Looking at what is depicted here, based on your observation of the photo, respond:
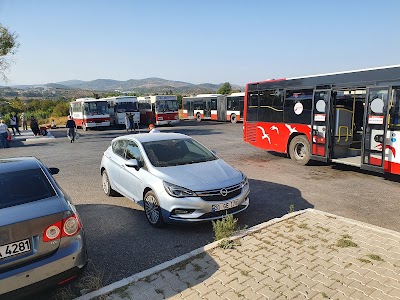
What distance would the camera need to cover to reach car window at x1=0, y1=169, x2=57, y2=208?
359cm

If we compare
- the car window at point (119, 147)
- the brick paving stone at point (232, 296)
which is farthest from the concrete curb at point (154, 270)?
the car window at point (119, 147)

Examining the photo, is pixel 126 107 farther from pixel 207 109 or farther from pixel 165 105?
pixel 207 109

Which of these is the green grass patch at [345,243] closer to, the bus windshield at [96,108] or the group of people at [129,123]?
the group of people at [129,123]

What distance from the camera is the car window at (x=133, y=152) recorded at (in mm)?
6295

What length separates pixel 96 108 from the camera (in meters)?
27.9

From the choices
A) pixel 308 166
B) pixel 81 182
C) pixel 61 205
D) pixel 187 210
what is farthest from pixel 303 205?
pixel 81 182

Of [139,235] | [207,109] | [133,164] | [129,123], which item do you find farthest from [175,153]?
[207,109]

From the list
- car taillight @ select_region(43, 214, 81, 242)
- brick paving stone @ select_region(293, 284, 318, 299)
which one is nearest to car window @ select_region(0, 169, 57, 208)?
car taillight @ select_region(43, 214, 81, 242)

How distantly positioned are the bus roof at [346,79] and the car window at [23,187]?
8351 millimetres

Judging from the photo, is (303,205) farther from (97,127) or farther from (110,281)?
(97,127)

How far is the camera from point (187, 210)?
→ 514 centimetres

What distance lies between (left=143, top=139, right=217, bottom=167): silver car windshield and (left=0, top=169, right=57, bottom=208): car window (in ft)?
7.37

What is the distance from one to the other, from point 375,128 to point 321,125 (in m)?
1.87

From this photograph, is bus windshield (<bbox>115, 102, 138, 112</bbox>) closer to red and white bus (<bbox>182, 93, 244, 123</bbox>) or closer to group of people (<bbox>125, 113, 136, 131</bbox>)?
group of people (<bbox>125, 113, 136, 131</bbox>)
